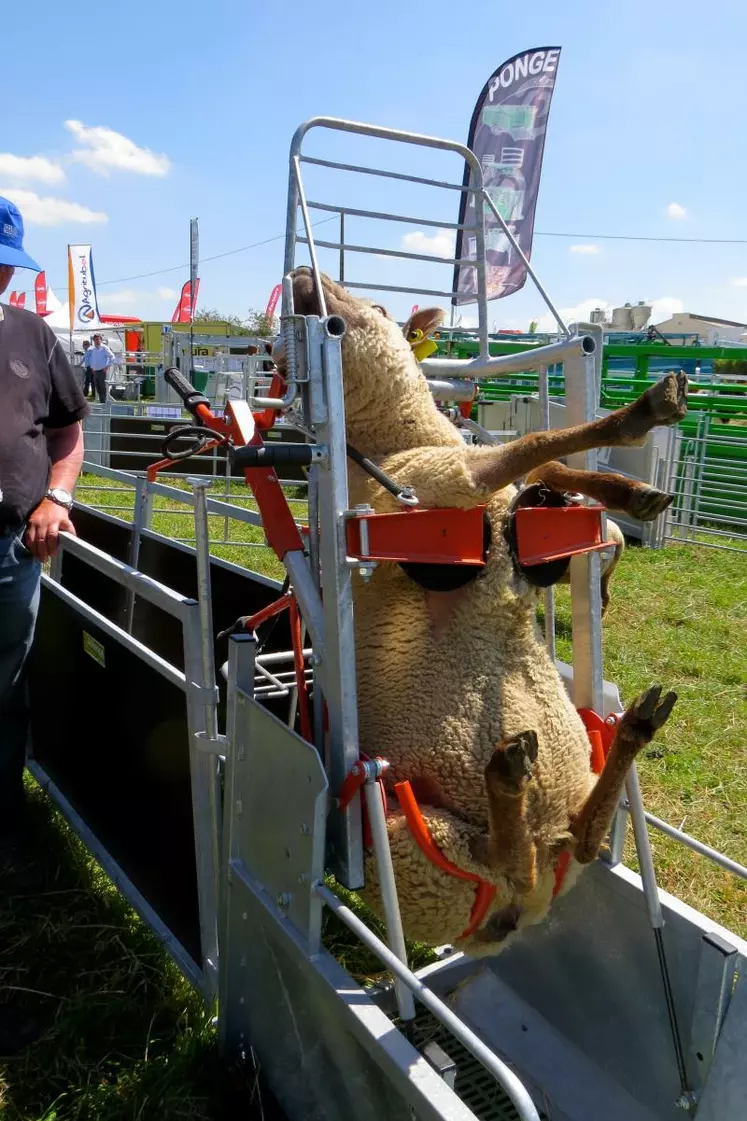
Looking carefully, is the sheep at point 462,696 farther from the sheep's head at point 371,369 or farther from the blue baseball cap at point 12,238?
the blue baseball cap at point 12,238

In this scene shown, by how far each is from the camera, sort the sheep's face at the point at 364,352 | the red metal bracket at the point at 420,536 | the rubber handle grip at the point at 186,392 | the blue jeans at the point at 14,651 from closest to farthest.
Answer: the red metal bracket at the point at 420,536 < the sheep's face at the point at 364,352 < the rubber handle grip at the point at 186,392 < the blue jeans at the point at 14,651

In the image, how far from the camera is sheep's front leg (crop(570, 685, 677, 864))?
1674mm

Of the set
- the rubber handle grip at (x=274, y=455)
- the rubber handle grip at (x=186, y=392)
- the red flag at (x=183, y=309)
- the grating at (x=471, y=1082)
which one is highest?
the red flag at (x=183, y=309)

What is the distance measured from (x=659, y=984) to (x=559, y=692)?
0.74m

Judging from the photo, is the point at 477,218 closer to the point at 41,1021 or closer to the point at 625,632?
the point at 41,1021

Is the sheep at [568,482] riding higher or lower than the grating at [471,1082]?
higher

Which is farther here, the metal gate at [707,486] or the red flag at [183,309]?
the red flag at [183,309]

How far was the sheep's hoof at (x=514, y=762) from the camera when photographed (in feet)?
5.14

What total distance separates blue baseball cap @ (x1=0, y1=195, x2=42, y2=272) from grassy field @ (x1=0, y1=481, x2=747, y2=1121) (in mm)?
2252

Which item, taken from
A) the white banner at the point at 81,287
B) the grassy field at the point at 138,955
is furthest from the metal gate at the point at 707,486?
the white banner at the point at 81,287

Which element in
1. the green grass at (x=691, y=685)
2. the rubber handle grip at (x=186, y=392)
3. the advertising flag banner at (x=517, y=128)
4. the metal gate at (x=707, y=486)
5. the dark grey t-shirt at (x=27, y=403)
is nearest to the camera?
the rubber handle grip at (x=186, y=392)

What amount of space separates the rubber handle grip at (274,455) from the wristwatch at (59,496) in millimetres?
1507

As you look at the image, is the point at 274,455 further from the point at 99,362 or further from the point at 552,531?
the point at 99,362

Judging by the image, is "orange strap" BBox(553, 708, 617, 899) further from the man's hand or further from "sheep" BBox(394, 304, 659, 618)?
the man's hand
